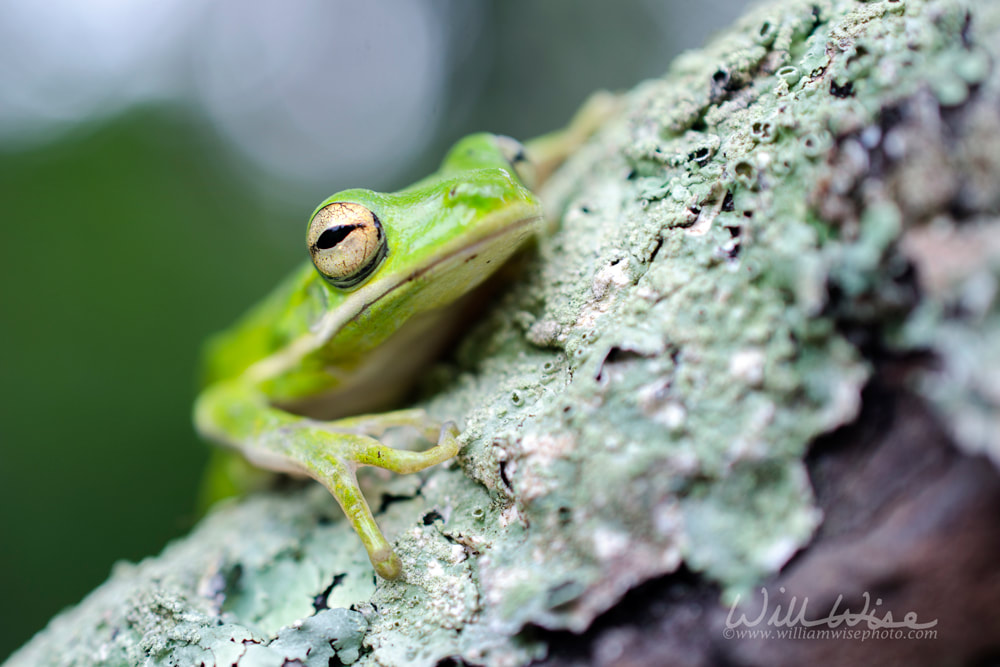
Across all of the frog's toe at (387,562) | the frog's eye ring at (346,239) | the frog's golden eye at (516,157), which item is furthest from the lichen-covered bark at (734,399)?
the frog's golden eye at (516,157)

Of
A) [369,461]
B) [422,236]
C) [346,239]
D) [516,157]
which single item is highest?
[516,157]

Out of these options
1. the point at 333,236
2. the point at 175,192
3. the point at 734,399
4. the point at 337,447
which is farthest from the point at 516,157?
the point at 175,192

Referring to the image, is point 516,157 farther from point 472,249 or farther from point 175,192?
point 175,192

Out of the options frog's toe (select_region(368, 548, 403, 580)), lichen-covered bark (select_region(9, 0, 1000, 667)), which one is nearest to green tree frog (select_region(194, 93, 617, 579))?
frog's toe (select_region(368, 548, 403, 580))

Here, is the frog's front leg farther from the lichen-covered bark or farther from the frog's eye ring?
the frog's eye ring

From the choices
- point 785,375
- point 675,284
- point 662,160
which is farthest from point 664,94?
point 785,375

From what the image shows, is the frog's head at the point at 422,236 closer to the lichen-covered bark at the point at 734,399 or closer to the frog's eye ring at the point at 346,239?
the frog's eye ring at the point at 346,239

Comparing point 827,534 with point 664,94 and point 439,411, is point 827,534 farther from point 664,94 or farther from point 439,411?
point 664,94
